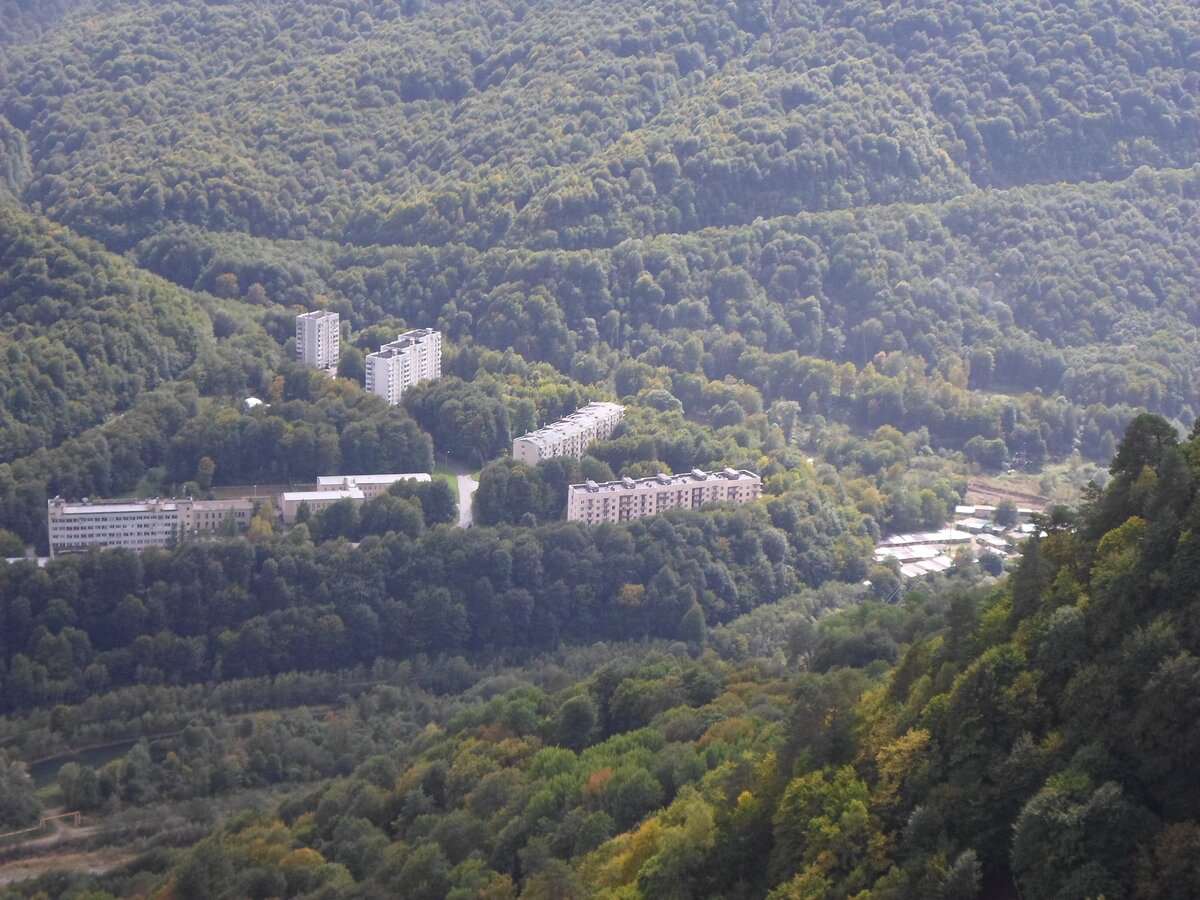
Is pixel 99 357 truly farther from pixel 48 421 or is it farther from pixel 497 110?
pixel 497 110

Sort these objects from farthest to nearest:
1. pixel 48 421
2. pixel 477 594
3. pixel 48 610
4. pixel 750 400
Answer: pixel 750 400, pixel 48 421, pixel 477 594, pixel 48 610

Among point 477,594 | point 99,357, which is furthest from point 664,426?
point 99,357

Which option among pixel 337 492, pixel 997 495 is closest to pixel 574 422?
pixel 337 492

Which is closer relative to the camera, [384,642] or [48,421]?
[384,642]

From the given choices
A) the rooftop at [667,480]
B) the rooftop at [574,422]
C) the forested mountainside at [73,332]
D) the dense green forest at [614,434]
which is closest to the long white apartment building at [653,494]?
the rooftop at [667,480]

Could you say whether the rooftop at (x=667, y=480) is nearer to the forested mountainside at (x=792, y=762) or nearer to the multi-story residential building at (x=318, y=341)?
the forested mountainside at (x=792, y=762)

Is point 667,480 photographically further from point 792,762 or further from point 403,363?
point 792,762
